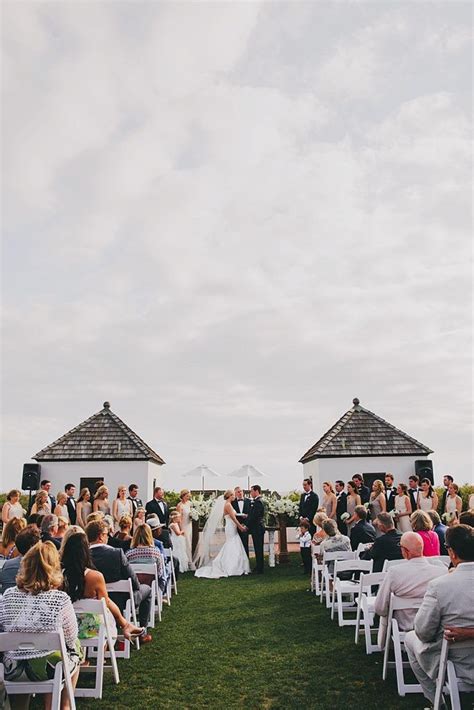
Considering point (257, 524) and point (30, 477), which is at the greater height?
point (30, 477)

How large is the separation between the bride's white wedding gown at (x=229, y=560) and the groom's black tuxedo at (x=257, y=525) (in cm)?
34

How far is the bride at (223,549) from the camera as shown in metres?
16.4

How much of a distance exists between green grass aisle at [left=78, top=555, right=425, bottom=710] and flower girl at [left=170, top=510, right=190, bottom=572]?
15.0ft

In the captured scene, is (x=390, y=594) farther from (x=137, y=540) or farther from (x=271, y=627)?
(x=137, y=540)

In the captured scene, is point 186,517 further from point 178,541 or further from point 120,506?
point 120,506

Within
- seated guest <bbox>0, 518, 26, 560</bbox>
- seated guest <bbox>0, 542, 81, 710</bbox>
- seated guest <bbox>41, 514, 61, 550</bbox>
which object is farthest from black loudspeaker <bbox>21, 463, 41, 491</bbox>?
seated guest <bbox>0, 542, 81, 710</bbox>

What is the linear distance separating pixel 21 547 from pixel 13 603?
132 cm

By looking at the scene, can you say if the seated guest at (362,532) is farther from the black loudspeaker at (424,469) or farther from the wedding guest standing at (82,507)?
the black loudspeaker at (424,469)

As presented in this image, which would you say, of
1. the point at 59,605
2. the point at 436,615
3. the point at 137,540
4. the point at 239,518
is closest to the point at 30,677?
the point at 59,605

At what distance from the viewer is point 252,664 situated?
774 centimetres

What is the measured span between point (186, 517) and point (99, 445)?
813 cm

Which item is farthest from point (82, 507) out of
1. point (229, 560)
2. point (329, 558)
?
point (329, 558)

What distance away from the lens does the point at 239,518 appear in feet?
56.1

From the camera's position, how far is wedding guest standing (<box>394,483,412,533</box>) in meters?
17.3
